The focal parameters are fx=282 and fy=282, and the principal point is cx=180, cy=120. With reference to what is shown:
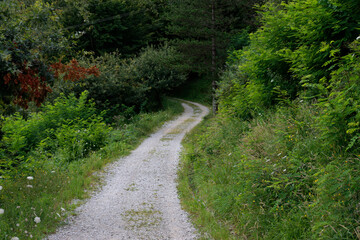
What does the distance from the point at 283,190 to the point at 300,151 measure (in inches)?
28.8

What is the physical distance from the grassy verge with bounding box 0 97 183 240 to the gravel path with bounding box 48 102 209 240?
0.33 m

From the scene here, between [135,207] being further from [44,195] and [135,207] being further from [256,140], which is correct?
[256,140]

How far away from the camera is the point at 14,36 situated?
547 centimetres

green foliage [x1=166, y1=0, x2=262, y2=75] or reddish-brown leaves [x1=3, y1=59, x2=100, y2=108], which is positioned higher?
green foliage [x1=166, y1=0, x2=262, y2=75]

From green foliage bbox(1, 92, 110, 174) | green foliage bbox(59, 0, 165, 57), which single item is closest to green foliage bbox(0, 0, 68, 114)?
green foliage bbox(1, 92, 110, 174)

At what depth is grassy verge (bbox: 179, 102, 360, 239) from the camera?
357 centimetres

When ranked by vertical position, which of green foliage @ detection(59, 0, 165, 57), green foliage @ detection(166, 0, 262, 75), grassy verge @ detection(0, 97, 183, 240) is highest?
green foliage @ detection(59, 0, 165, 57)

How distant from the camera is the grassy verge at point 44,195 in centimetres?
501

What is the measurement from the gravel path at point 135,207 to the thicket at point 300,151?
1.89 feet

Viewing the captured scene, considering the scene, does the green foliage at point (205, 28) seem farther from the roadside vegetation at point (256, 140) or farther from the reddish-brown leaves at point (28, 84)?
the reddish-brown leaves at point (28, 84)

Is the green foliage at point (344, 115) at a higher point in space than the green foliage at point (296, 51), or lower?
lower

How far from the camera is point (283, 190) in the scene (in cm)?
471

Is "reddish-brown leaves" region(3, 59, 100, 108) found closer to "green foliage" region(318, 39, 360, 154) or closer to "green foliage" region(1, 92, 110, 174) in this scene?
"green foliage" region(1, 92, 110, 174)

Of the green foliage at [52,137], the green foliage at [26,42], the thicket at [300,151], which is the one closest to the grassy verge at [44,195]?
the green foliage at [52,137]
